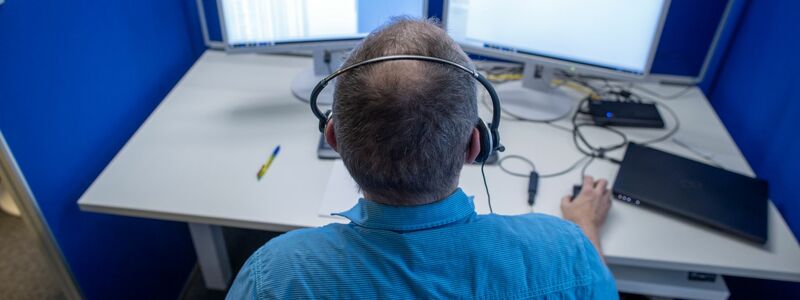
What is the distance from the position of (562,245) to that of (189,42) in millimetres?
1422

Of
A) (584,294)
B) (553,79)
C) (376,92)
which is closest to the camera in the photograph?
(376,92)

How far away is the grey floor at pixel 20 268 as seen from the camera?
67.3 inches

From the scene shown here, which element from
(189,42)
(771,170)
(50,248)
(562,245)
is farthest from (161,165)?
(771,170)

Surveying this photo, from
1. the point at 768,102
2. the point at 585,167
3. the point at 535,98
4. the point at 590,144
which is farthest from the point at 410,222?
the point at 768,102

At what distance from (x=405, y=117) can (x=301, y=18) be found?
2.84ft

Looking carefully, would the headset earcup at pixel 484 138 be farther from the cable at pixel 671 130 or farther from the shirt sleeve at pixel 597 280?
the cable at pixel 671 130

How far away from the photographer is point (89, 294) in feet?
4.37

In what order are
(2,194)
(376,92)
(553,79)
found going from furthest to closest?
(2,194), (553,79), (376,92)

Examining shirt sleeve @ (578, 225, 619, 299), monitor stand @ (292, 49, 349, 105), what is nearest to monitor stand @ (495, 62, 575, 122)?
monitor stand @ (292, 49, 349, 105)

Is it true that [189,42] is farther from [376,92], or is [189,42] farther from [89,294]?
[376,92]

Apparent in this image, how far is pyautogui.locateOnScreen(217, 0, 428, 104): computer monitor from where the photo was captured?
4.38ft

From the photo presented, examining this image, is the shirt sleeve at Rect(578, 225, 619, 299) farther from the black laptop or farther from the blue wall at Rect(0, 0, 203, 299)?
the blue wall at Rect(0, 0, 203, 299)

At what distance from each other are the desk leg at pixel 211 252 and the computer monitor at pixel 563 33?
800 mm

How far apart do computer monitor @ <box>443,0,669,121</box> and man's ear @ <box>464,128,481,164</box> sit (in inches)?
28.7
